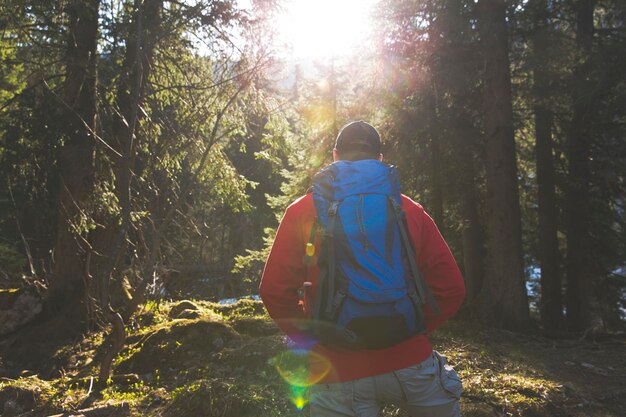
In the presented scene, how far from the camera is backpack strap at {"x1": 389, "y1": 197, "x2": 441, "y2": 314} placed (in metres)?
2.20

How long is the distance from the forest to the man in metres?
2.27

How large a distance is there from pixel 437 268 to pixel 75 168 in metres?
7.08

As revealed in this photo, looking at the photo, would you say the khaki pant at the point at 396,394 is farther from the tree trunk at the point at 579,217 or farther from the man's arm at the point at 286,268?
the tree trunk at the point at 579,217

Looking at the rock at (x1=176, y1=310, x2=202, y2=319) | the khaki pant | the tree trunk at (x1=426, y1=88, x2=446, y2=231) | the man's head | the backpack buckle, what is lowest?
the rock at (x1=176, y1=310, x2=202, y2=319)

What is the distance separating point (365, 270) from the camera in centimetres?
213

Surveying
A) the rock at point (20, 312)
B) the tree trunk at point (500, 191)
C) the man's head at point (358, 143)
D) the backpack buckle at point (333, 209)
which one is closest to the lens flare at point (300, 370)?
the backpack buckle at point (333, 209)

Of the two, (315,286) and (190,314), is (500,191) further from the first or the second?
(315,286)

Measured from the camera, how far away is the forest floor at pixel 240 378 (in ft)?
14.4

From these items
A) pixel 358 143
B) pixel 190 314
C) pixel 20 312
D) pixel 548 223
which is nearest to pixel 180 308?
pixel 190 314

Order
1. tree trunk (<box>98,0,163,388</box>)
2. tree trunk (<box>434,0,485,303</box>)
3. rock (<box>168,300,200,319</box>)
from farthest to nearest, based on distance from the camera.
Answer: tree trunk (<box>434,0,485,303</box>), rock (<box>168,300,200,319</box>), tree trunk (<box>98,0,163,388</box>)

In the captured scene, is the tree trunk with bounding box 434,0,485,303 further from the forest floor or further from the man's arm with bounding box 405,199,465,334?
the man's arm with bounding box 405,199,465,334

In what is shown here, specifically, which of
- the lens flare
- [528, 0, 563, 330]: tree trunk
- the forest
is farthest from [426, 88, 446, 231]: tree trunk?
the lens flare

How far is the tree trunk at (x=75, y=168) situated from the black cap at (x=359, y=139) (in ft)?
19.4

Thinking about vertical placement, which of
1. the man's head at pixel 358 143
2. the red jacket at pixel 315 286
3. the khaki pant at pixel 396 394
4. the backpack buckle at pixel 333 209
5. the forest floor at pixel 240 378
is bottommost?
the forest floor at pixel 240 378
